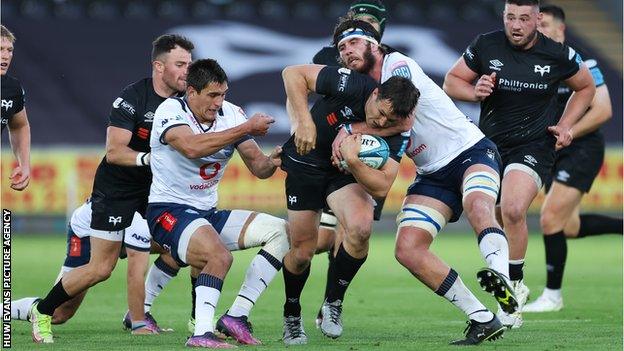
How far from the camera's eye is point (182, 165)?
8.37 metres

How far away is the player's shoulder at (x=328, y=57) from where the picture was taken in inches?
384

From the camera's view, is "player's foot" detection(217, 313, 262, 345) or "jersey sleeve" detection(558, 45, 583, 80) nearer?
"player's foot" detection(217, 313, 262, 345)

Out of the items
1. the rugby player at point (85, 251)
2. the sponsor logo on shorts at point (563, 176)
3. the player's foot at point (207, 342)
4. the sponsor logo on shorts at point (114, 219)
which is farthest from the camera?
the sponsor logo on shorts at point (563, 176)

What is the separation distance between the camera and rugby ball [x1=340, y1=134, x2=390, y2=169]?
8055mm

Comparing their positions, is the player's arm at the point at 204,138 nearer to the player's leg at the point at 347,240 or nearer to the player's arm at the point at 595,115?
the player's leg at the point at 347,240

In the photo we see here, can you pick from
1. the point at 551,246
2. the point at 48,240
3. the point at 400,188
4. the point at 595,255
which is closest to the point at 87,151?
the point at 48,240

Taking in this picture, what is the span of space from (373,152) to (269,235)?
3.12 feet

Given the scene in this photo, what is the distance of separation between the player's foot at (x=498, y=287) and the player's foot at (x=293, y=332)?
1.34 m

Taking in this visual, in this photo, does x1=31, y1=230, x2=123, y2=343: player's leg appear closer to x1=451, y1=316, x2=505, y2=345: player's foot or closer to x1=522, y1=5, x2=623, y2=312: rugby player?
x1=451, y1=316, x2=505, y2=345: player's foot

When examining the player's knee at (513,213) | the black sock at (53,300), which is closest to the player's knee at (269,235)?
the black sock at (53,300)

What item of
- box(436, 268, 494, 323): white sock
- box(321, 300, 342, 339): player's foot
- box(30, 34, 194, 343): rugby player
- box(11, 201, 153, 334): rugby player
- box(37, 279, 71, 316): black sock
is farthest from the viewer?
box(11, 201, 153, 334): rugby player

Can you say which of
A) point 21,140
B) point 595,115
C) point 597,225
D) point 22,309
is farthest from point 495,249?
point 597,225

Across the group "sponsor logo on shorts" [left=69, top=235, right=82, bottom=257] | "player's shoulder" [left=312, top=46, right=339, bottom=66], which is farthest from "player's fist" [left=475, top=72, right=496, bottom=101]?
"sponsor logo on shorts" [left=69, top=235, right=82, bottom=257]

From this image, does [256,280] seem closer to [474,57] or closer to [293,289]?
[293,289]
